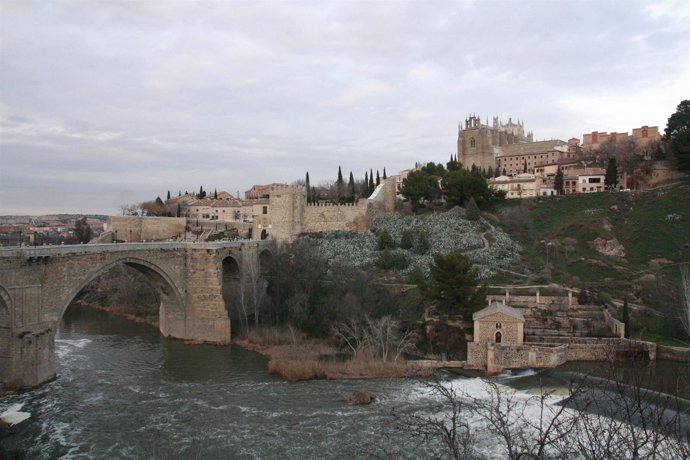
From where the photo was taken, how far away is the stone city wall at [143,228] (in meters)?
39.9

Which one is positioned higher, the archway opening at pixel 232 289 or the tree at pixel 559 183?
the tree at pixel 559 183

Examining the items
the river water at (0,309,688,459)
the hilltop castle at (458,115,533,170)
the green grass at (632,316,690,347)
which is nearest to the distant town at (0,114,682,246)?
the hilltop castle at (458,115,533,170)

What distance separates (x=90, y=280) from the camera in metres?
18.1

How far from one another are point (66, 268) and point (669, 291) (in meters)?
24.3

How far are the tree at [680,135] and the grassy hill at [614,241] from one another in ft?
6.37

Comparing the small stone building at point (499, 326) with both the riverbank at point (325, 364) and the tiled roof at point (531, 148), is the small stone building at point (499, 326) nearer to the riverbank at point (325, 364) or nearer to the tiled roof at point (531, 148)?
the riverbank at point (325, 364)

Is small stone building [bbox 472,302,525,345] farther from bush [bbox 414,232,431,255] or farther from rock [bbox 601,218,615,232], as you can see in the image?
rock [bbox 601,218,615,232]

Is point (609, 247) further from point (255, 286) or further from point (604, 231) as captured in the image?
point (255, 286)

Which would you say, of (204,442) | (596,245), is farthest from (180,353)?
(596,245)

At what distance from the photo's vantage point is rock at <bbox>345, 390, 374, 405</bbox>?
15.3m

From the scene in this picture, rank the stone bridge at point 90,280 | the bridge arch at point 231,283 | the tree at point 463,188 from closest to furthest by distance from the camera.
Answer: the stone bridge at point 90,280, the bridge arch at point 231,283, the tree at point 463,188

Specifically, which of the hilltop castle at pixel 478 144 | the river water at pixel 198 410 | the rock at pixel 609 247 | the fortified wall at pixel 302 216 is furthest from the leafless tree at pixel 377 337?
the hilltop castle at pixel 478 144

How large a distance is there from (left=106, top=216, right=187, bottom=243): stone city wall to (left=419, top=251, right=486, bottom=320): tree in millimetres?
25563

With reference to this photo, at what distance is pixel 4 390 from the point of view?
15211mm
